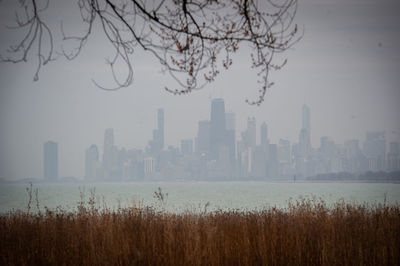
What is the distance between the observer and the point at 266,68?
5469mm

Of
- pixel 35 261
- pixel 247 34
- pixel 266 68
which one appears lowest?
pixel 35 261

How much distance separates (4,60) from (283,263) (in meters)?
5.08

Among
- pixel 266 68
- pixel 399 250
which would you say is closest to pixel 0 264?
pixel 266 68

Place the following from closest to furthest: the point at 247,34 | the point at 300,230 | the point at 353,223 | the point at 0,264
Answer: the point at 247,34, the point at 0,264, the point at 300,230, the point at 353,223

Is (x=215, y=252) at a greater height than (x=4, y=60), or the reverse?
(x=4, y=60)

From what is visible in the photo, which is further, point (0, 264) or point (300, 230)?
point (300, 230)

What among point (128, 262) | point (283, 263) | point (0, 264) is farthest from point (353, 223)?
point (0, 264)

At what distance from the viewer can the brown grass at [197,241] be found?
20.5ft

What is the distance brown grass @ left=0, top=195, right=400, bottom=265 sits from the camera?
6.25 m

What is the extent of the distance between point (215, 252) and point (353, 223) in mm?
4058

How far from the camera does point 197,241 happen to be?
18.0 ft

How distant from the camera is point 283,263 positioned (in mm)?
6281

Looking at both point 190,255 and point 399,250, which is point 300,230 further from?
point 190,255

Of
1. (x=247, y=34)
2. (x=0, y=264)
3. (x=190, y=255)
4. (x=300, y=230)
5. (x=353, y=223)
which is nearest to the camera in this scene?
(x=247, y=34)
